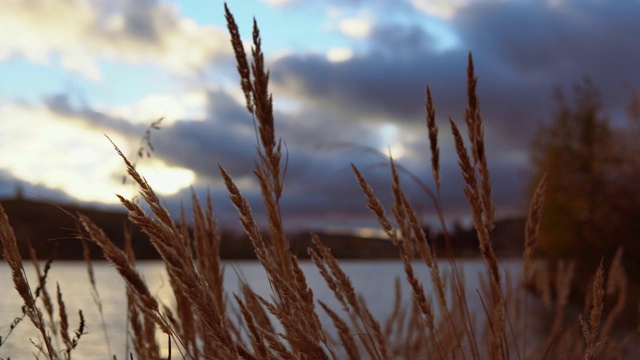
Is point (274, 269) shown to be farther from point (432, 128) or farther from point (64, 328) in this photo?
point (64, 328)

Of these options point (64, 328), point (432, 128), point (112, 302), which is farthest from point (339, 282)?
point (112, 302)

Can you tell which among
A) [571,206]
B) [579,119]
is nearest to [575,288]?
[571,206]

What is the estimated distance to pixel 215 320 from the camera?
1.15 meters

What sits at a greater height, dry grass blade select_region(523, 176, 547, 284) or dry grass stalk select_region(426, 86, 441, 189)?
dry grass stalk select_region(426, 86, 441, 189)

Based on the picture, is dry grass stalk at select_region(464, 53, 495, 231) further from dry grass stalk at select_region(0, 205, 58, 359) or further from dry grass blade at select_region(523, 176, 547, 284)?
dry grass stalk at select_region(0, 205, 58, 359)

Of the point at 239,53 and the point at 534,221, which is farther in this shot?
the point at 534,221

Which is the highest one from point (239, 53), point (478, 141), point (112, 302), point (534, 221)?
point (239, 53)

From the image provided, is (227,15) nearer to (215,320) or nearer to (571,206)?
(215,320)

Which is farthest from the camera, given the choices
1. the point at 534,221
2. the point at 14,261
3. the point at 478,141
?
the point at 534,221

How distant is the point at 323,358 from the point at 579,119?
3735 centimetres

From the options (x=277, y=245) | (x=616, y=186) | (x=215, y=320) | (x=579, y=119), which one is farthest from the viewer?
(x=579, y=119)

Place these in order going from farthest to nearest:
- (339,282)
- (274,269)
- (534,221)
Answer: (534,221)
(339,282)
(274,269)

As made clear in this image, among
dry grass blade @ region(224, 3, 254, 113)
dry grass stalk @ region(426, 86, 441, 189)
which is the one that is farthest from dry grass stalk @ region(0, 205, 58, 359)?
dry grass stalk @ region(426, 86, 441, 189)

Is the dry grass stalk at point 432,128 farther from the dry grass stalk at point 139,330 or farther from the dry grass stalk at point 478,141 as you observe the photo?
the dry grass stalk at point 139,330
